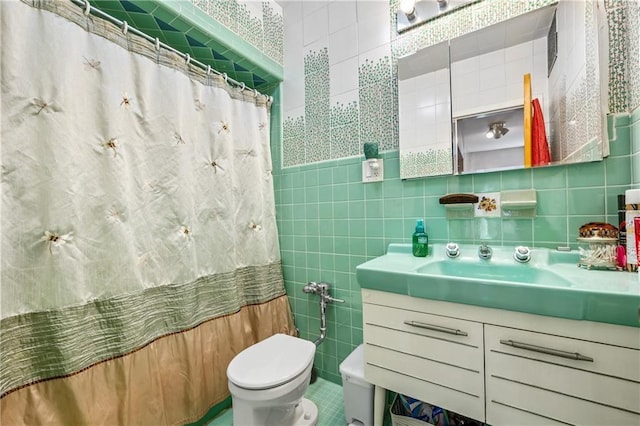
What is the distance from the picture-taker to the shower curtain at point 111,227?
0.83 meters

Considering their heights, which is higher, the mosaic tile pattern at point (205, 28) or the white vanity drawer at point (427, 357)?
the mosaic tile pattern at point (205, 28)

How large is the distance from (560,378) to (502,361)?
0.13 m

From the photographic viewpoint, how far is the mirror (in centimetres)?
99

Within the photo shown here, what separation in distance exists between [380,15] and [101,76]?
1349mm

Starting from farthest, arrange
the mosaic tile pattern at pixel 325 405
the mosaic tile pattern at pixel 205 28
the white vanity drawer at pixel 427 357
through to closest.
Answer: the mosaic tile pattern at pixel 325 405 < the mosaic tile pattern at pixel 205 28 < the white vanity drawer at pixel 427 357

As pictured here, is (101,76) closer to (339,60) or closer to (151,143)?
(151,143)

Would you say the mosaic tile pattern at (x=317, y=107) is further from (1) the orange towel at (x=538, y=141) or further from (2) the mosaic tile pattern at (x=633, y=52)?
(2) the mosaic tile pattern at (x=633, y=52)

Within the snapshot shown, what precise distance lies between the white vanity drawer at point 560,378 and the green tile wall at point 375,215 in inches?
19.9

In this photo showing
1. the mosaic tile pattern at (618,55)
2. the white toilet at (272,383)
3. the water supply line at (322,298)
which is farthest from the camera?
the water supply line at (322,298)

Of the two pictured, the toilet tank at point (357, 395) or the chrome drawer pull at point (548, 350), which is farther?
the toilet tank at point (357, 395)

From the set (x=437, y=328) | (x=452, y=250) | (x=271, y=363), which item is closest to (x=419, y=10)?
(x=452, y=250)

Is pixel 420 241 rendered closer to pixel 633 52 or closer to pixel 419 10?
pixel 633 52

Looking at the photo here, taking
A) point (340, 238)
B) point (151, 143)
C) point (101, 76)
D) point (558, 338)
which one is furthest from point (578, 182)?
point (101, 76)

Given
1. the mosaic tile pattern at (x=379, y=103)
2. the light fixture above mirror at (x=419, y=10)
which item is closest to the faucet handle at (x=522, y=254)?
the mosaic tile pattern at (x=379, y=103)
